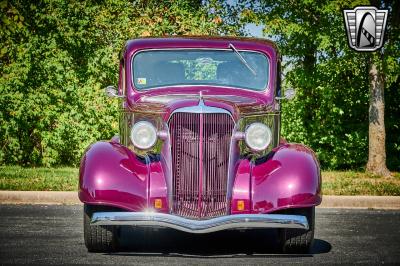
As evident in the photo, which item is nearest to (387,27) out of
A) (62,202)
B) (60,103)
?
(60,103)

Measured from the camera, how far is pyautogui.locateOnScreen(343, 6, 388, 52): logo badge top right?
58.5ft

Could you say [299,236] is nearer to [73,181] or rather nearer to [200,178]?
[200,178]

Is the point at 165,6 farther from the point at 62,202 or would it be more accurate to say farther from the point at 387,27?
the point at 62,202

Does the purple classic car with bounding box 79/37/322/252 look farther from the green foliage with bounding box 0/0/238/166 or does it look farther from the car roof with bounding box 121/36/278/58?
the green foliage with bounding box 0/0/238/166

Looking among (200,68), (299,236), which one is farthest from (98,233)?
(200,68)

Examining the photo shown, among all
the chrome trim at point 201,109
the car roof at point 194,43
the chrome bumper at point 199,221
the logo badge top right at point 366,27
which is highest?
the logo badge top right at point 366,27

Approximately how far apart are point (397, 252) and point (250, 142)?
6.11ft

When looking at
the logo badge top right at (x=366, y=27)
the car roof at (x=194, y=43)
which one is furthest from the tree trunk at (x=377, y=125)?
the car roof at (x=194, y=43)

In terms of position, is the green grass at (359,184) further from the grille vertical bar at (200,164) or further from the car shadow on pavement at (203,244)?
the grille vertical bar at (200,164)

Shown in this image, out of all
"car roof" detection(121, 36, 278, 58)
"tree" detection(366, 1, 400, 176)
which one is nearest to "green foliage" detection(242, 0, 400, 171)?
"tree" detection(366, 1, 400, 176)

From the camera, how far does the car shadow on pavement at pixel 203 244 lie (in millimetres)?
8242

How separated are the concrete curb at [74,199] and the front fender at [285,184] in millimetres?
5374

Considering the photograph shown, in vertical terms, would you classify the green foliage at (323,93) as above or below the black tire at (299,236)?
above

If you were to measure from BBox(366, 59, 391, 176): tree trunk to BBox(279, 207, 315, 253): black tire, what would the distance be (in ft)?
35.7
